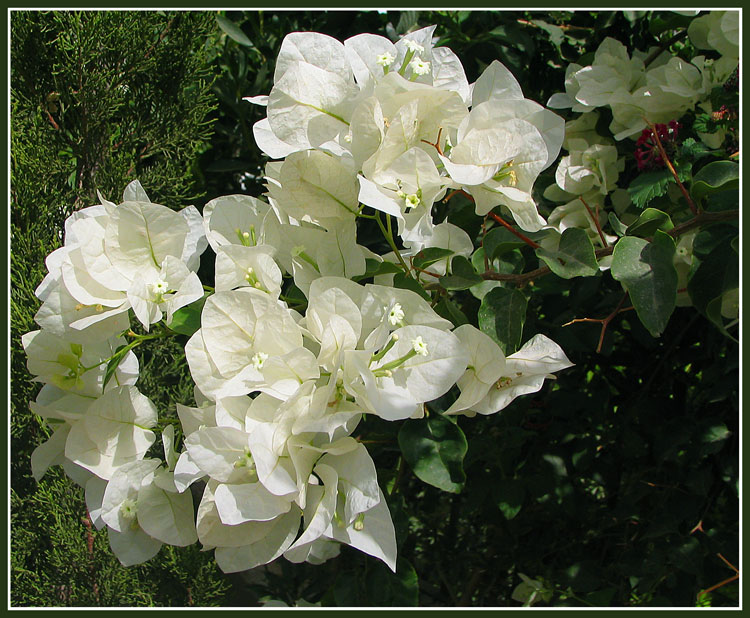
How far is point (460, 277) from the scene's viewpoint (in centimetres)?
61

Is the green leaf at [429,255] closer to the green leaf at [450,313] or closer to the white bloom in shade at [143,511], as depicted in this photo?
the green leaf at [450,313]

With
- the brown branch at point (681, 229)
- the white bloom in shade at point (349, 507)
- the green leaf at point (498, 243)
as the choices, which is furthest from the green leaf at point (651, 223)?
the white bloom in shade at point (349, 507)

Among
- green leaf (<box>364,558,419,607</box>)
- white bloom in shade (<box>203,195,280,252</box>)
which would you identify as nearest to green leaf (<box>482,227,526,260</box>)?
white bloom in shade (<box>203,195,280,252</box>)

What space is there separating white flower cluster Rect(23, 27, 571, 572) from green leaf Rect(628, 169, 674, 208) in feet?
0.96

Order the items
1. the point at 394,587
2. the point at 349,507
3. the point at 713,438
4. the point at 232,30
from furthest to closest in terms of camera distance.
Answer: the point at 232,30, the point at 713,438, the point at 394,587, the point at 349,507

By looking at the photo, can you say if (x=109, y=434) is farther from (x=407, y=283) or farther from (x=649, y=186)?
(x=649, y=186)

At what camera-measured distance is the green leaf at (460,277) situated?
0.60 meters

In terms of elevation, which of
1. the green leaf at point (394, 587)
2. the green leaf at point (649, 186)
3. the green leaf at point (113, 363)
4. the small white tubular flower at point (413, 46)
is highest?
the small white tubular flower at point (413, 46)

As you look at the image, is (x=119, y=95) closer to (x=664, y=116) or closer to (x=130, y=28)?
(x=130, y=28)

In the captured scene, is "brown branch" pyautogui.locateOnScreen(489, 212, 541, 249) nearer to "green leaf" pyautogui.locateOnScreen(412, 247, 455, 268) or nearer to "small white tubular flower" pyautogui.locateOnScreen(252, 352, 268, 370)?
"green leaf" pyautogui.locateOnScreen(412, 247, 455, 268)

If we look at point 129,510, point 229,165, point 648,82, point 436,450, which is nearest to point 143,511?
point 129,510

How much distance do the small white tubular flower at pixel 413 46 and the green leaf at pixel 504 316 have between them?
0.22m

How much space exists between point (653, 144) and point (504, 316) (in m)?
0.42

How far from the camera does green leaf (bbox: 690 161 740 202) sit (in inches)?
25.9
